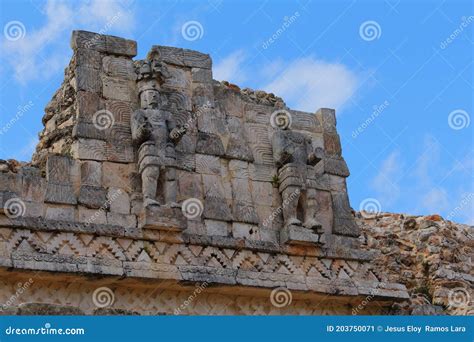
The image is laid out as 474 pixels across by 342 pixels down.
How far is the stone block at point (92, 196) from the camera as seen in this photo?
16875mm

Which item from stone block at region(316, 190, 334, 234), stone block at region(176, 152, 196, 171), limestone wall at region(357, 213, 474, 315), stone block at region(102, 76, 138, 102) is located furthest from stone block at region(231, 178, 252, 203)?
limestone wall at region(357, 213, 474, 315)

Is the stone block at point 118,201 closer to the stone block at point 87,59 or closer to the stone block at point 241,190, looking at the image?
the stone block at point 241,190

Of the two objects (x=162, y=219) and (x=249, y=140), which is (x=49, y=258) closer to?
(x=162, y=219)

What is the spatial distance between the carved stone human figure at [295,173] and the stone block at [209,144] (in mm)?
939

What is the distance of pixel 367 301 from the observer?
60.5 ft

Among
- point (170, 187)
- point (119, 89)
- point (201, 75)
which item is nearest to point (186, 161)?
point (170, 187)

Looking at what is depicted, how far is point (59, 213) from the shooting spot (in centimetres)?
1666

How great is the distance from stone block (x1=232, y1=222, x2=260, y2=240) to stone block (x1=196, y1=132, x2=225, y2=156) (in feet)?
3.97

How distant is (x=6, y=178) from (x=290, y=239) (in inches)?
170

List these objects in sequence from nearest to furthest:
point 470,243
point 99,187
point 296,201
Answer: point 99,187 < point 296,201 < point 470,243

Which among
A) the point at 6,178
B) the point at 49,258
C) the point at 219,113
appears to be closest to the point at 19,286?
the point at 49,258

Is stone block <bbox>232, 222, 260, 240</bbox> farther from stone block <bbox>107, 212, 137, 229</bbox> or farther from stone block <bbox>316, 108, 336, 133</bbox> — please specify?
stone block <bbox>316, 108, 336, 133</bbox>

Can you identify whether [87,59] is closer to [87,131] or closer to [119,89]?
[119,89]

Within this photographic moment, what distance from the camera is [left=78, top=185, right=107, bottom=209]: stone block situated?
1688cm
